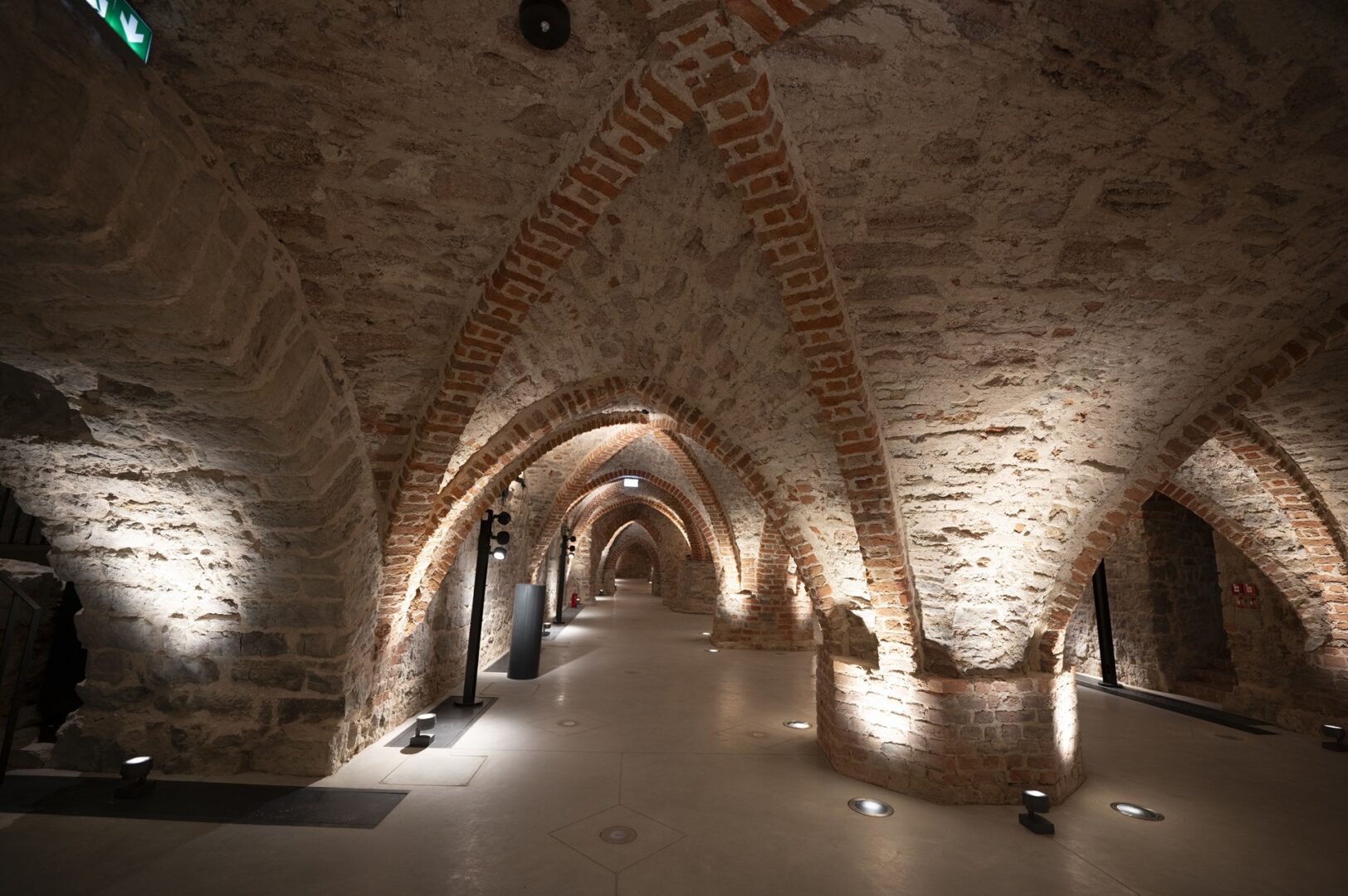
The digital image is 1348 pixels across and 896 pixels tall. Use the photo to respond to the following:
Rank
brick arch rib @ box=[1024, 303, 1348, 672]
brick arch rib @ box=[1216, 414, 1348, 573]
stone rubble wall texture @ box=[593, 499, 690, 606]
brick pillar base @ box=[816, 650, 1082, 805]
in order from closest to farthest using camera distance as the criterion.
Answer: brick arch rib @ box=[1024, 303, 1348, 672] → brick pillar base @ box=[816, 650, 1082, 805] → brick arch rib @ box=[1216, 414, 1348, 573] → stone rubble wall texture @ box=[593, 499, 690, 606]

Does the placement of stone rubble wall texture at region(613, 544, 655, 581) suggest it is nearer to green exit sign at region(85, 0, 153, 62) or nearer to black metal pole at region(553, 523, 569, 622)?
black metal pole at region(553, 523, 569, 622)

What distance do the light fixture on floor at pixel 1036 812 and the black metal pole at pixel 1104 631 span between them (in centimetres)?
510

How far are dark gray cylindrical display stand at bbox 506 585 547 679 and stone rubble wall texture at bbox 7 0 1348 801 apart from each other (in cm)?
194

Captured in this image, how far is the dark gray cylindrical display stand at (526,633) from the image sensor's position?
6.61 metres

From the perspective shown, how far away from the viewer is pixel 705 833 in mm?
2965

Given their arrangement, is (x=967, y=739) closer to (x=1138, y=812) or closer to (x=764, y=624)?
(x=1138, y=812)

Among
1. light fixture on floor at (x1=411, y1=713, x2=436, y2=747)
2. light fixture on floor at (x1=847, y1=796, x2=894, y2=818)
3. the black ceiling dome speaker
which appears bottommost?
light fixture on floor at (x1=847, y1=796, x2=894, y2=818)

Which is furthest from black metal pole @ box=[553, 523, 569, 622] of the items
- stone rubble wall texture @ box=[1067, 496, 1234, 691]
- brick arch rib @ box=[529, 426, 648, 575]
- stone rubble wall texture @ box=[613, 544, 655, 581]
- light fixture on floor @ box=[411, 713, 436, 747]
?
stone rubble wall texture @ box=[613, 544, 655, 581]

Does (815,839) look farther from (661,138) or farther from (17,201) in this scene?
(17,201)

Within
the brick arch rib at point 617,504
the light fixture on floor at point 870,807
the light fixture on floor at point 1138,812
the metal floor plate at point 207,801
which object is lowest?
the light fixture on floor at point 1138,812

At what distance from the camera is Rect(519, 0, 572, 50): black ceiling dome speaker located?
206 centimetres

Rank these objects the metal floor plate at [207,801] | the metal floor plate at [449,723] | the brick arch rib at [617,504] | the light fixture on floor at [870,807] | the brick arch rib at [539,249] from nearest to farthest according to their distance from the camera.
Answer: the brick arch rib at [539,249], the metal floor plate at [207,801], the light fixture on floor at [870,807], the metal floor plate at [449,723], the brick arch rib at [617,504]

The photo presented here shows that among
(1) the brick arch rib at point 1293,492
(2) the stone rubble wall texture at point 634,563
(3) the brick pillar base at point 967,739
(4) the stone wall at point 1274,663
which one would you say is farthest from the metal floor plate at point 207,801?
(2) the stone rubble wall texture at point 634,563

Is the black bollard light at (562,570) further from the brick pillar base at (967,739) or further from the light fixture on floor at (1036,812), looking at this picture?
the light fixture on floor at (1036,812)
